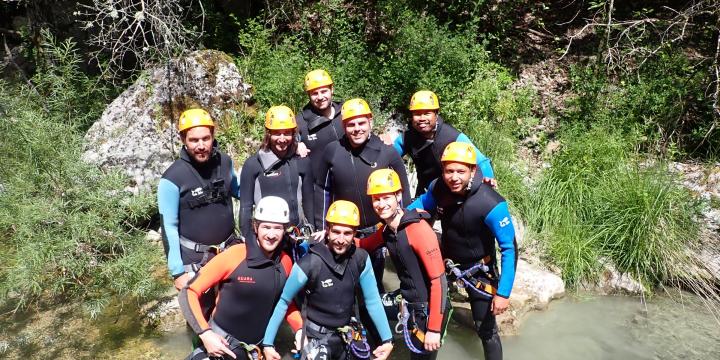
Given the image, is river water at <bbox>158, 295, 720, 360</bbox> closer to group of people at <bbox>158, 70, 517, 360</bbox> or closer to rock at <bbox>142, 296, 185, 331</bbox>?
rock at <bbox>142, 296, 185, 331</bbox>

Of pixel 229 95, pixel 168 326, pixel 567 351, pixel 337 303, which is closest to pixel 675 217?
pixel 567 351

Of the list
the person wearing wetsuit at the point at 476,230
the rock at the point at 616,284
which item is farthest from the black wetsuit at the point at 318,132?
the rock at the point at 616,284

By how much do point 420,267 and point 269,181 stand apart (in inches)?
60.9

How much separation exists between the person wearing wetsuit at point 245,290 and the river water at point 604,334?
1.61m

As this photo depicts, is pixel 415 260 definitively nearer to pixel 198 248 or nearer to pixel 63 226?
pixel 198 248

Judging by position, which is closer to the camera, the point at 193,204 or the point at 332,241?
the point at 332,241

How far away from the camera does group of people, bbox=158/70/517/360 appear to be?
134 inches

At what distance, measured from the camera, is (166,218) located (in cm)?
394

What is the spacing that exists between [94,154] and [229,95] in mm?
2223

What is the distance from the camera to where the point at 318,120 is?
16.4ft

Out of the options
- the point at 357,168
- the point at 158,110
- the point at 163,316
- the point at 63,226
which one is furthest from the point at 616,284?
the point at 158,110

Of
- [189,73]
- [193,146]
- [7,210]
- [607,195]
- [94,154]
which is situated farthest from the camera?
[189,73]

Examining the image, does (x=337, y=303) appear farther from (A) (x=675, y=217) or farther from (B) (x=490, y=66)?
(B) (x=490, y=66)

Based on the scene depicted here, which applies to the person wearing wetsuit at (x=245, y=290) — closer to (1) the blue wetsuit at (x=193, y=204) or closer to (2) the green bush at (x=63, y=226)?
(1) the blue wetsuit at (x=193, y=204)
